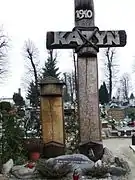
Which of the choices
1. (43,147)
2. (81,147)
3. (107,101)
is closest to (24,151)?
(43,147)

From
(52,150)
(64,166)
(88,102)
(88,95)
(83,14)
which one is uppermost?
(83,14)

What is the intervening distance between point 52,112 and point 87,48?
2.37 metres

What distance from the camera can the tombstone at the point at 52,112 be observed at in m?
13.1

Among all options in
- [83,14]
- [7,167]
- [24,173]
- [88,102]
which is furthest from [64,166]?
[83,14]

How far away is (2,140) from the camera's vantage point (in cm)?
1195

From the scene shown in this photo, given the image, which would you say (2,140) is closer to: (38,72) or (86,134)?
(86,134)

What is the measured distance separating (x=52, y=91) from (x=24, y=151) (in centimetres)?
214

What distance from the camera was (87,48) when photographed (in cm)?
1305

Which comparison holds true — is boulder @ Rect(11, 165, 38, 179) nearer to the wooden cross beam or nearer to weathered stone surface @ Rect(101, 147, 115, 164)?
weathered stone surface @ Rect(101, 147, 115, 164)

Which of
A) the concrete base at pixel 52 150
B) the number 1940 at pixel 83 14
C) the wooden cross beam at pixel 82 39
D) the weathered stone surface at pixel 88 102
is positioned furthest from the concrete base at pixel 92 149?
the number 1940 at pixel 83 14

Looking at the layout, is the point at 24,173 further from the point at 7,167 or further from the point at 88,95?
the point at 88,95

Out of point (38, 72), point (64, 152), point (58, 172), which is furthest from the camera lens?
point (38, 72)

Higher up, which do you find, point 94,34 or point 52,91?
point 94,34

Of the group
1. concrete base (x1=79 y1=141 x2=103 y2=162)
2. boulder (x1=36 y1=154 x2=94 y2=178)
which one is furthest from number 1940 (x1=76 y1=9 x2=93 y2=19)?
boulder (x1=36 y1=154 x2=94 y2=178)
